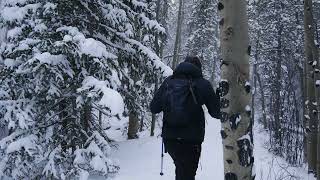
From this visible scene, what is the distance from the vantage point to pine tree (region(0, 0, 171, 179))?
27.6ft

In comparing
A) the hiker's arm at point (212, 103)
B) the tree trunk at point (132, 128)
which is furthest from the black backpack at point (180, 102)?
the tree trunk at point (132, 128)

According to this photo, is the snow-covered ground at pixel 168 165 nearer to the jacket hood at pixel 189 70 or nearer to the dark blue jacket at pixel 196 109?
the dark blue jacket at pixel 196 109

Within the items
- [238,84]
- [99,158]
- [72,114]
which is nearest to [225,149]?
[238,84]

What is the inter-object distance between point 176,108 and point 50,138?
4.62 metres

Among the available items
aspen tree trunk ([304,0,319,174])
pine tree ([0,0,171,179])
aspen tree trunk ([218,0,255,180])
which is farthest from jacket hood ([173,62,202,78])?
aspen tree trunk ([304,0,319,174])

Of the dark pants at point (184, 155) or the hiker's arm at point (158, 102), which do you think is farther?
the hiker's arm at point (158, 102)

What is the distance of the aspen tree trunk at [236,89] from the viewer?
3.90 metres

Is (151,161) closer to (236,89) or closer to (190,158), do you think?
(190,158)

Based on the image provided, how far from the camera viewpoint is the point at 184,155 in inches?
220

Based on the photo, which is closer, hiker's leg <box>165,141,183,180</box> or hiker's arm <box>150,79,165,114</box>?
hiker's leg <box>165,141,183,180</box>

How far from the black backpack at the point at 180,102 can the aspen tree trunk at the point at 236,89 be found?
4.48 feet

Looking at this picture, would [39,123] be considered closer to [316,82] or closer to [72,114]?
[72,114]

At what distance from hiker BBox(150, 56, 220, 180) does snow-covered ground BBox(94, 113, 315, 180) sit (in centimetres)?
315

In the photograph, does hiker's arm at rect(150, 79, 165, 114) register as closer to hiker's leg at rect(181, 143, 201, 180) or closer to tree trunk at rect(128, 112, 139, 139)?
hiker's leg at rect(181, 143, 201, 180)
